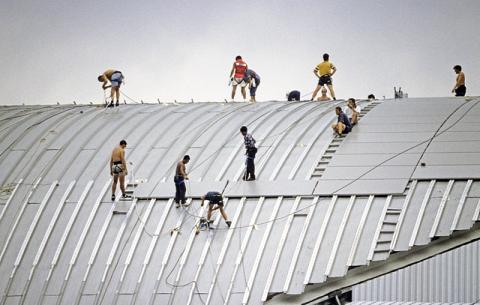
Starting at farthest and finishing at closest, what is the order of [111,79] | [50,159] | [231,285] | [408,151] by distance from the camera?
[111,79], [50,159], [408,151], [231,285]

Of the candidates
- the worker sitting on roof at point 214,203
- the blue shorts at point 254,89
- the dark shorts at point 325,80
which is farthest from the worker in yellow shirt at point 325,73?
the worker sitting on roof at point 214,203

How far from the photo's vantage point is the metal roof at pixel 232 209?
51.7 metres

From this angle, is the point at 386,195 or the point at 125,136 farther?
the point at 125,136

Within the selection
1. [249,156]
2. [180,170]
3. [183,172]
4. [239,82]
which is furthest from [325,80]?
[180,170]

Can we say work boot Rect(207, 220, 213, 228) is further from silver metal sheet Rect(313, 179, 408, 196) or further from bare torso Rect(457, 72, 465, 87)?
bare torso Rect(457, 72, 465, 87)

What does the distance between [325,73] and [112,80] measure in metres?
10.5

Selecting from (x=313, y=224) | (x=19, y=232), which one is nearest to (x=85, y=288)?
(x=19, y=232)

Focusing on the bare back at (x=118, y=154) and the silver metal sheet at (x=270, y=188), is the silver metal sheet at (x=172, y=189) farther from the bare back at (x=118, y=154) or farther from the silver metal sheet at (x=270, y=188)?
the bare back at (x=118, y=154)

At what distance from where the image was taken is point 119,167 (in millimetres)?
57625

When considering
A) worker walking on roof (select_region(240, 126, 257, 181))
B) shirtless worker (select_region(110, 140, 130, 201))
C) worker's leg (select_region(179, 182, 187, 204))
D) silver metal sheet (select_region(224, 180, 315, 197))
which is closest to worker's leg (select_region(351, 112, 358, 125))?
worker walking on roof (select_region(240, 126, 257, 181))

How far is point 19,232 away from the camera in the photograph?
190 feet

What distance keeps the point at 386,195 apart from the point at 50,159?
17.1 meters

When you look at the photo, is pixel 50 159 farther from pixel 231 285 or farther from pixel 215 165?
pixel 231 285

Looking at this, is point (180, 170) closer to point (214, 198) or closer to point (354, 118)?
point (214, 198)
